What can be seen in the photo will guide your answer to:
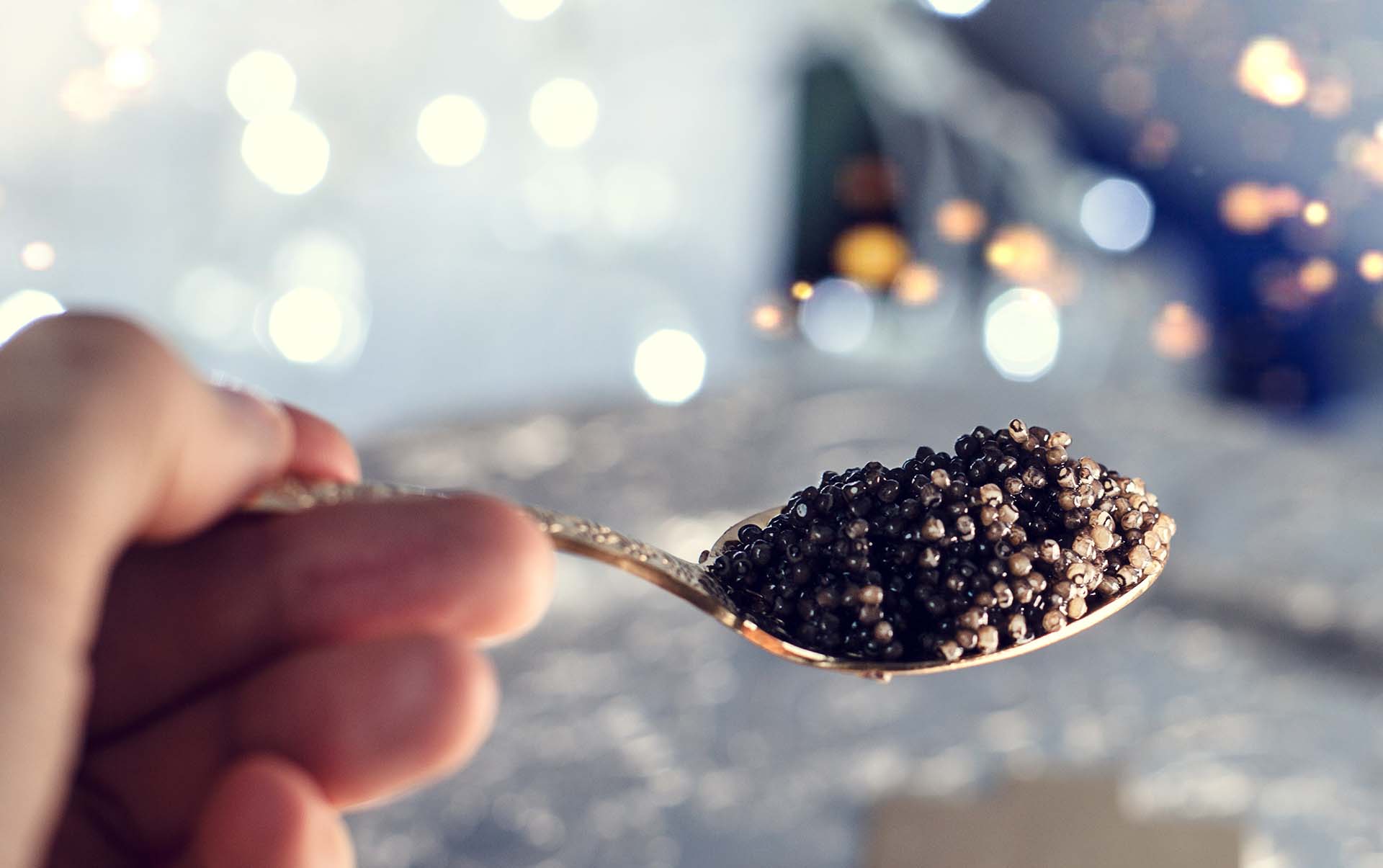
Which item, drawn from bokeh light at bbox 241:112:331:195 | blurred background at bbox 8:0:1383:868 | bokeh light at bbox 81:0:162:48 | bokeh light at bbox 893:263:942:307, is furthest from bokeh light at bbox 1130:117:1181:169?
bokeh light at bbox 81:0:162:48

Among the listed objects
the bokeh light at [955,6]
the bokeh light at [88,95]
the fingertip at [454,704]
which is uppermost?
the bokeh light at [955,6]

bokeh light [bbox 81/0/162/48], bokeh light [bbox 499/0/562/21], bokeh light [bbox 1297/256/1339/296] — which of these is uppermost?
bokeh light [bbox 499/0/562/21]

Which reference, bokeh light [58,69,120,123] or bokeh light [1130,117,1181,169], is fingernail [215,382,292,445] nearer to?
bokeh light [58,69,120,123]

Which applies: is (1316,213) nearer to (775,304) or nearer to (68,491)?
(775,304)

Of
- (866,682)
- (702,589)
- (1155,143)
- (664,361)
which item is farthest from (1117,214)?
(702,589)

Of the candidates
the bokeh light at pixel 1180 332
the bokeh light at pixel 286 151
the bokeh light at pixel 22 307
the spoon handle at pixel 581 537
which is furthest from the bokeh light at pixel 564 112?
the spoon handle at pixel 581 537

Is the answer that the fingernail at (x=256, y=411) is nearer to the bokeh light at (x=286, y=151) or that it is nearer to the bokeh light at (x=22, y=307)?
the bokeh light at (x=22, y=307)
